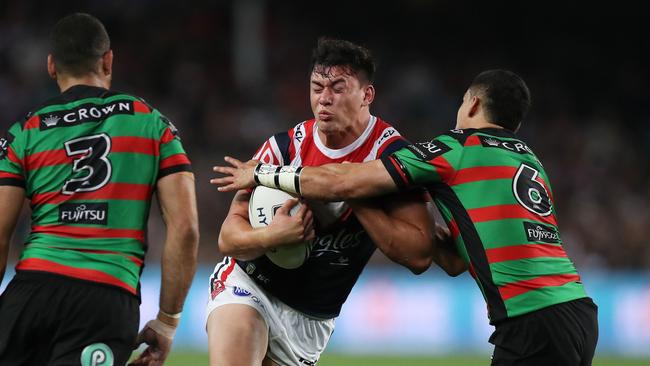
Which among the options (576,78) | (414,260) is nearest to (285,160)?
(414,260)

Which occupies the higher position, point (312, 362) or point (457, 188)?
point (457, 188)

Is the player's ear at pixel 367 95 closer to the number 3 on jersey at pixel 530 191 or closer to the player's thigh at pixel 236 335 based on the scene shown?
the number 3 on jersey at pixel 530 191

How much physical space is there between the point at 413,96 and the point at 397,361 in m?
7.10

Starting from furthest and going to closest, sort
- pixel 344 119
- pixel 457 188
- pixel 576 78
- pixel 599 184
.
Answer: pixel 576 78 < pixel 599 184 < pixel 344 119 < pixel 457 188

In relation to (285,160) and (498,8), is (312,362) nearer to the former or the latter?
(285,160)

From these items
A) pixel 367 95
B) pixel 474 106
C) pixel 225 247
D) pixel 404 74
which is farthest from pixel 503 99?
pixel 404 74

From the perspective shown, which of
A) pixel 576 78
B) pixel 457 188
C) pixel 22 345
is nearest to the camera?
pixel 22 345

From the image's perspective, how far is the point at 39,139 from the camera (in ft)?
16.3

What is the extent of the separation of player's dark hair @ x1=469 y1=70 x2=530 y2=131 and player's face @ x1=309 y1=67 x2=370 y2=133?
752 mm

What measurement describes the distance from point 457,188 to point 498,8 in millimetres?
17047

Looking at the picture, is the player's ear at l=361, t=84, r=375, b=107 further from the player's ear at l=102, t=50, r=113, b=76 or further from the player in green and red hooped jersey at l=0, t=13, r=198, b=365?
the player's ear at l=102, t=50, r=113, b=76

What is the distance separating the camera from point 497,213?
5332mm

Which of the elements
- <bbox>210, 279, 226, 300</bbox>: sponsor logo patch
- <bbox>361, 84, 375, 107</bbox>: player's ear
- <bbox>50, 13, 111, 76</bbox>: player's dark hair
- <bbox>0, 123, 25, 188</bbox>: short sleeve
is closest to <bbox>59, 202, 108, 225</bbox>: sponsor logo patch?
<bbox>0, 123, 25, 188</bbox>: short sleeve

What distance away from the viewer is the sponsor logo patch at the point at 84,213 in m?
4.94
